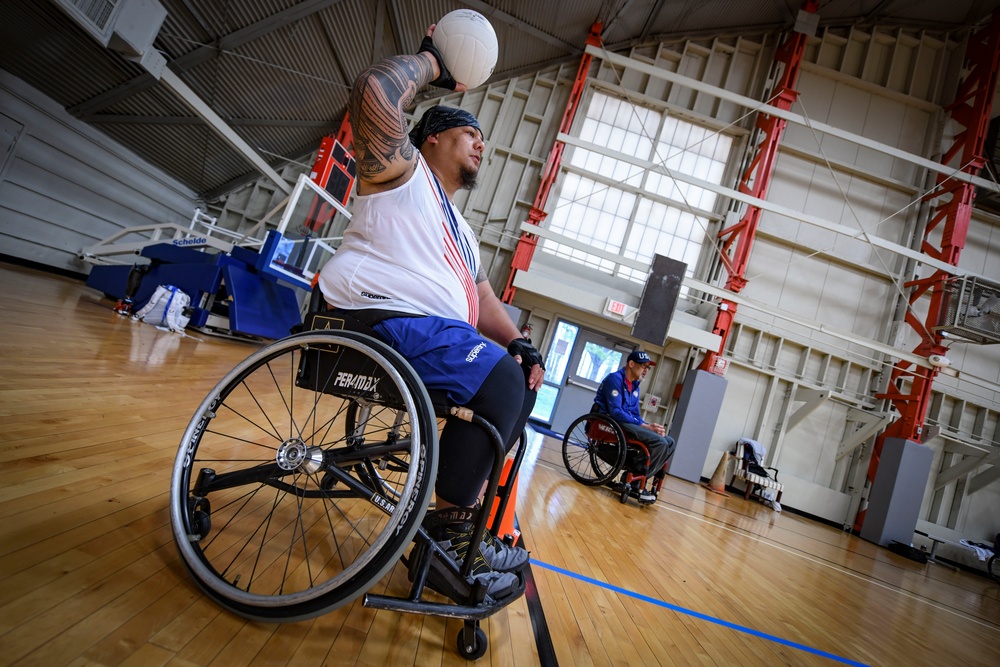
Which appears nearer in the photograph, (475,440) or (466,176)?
(475,440)

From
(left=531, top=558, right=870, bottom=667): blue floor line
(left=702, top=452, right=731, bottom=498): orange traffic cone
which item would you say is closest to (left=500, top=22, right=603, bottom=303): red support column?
(left=702, top=452, right=731, bottom=498): orange traffic cone

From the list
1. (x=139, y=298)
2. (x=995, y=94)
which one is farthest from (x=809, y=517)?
(x=139, y=298)

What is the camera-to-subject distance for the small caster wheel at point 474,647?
1.03m

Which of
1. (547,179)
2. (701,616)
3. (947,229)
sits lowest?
(701,616)

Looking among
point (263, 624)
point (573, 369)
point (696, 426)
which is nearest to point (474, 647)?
point (263, 624)

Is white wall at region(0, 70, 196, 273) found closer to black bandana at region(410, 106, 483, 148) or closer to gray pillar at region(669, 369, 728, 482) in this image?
black bandana at region(410, 106, 483, 148)

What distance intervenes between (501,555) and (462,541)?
0.16 metres

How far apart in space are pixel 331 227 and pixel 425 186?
8958 millimetres

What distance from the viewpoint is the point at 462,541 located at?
1.10 m

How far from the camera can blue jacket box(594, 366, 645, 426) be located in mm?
3994

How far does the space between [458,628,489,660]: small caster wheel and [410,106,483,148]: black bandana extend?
1200mm

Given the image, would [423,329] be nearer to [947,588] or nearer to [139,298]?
[139,298]

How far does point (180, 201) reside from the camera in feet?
30.3

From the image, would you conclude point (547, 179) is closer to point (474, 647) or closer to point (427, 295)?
point (427, 295)
